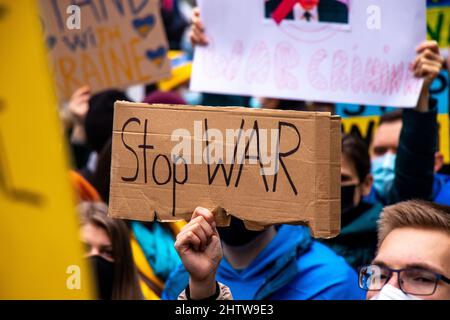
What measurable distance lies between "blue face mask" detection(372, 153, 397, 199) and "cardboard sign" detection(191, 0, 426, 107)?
603 millimetres

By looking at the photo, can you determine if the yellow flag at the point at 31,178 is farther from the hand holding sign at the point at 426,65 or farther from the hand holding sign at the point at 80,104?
the hand holding sign at the point at 80,104

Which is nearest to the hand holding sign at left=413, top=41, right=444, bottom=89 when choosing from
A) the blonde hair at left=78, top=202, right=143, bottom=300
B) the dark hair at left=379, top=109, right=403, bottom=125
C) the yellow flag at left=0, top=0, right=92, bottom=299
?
the dark hair at left=379, top=109, right=403, bottom=125

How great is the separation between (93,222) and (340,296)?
41.4 inches

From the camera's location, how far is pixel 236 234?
3.38m

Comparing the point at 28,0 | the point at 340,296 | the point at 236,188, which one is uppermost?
the point at 28,0

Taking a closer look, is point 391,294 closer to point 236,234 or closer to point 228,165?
point 228,165

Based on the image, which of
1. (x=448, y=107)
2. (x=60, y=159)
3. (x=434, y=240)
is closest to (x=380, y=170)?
(x=448, y=107)

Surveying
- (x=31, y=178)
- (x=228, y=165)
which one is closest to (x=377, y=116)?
(x=228, y=165)

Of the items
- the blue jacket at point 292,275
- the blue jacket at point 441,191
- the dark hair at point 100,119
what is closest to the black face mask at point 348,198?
the blue jacket at point 441,191

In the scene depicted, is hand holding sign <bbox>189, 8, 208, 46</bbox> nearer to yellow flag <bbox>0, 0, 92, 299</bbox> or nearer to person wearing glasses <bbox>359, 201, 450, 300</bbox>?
person wearing glasses <bbox>359, 201, 450, 300</bbox>

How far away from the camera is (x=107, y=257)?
142 inches

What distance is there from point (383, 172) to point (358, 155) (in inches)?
19.3

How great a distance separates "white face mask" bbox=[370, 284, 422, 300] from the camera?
2.67 metres
